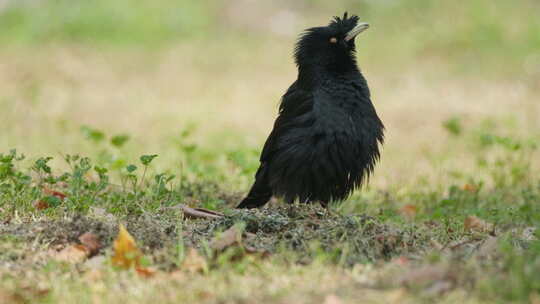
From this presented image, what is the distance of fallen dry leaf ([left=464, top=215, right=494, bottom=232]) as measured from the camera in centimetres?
470

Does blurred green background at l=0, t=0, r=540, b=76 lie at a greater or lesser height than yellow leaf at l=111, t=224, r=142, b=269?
greater

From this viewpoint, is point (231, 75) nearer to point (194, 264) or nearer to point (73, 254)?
point (73, 254)

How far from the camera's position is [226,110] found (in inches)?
418

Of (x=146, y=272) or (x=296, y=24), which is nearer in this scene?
(x=146, y=272)


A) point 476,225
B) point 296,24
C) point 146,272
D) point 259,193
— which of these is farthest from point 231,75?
point 146,272

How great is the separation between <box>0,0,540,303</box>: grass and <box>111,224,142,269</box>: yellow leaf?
7cm

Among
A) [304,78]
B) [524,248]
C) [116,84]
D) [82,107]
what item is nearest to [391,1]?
[116,84]

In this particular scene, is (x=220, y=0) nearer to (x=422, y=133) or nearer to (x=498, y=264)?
(x=422, y=133)

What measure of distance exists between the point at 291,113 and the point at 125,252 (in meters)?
2.09

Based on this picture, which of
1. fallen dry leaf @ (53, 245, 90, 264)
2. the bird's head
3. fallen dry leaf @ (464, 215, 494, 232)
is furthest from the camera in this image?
the bird's head

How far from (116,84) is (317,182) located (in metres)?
7.59

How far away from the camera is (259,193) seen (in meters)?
5.54

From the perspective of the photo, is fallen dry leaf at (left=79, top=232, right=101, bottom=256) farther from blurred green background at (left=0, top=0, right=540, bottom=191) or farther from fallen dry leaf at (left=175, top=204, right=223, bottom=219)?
blurred green background at (left=0, top=0, right=540, bottom=191)

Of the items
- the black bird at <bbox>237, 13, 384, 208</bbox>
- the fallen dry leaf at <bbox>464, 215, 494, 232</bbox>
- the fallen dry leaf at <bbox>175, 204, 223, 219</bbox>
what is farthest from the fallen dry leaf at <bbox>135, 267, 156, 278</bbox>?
the fallen dry leaf at <bbox>464, 215, 494, 232</bbox>
